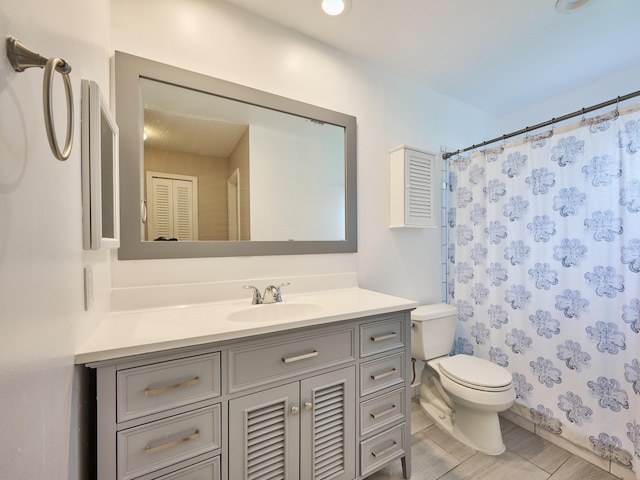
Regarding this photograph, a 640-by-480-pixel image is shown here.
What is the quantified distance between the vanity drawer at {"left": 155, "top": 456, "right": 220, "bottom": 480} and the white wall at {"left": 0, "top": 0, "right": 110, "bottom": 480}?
29 cm

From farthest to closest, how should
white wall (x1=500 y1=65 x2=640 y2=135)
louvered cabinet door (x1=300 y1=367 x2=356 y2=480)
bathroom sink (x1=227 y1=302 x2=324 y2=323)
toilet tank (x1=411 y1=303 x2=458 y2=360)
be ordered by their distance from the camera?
white wall (x1=500 y1=65 x2=640 y2=135) < toilet tank (x1=411 y1=303 x2=458 y2=360) < bathroom sink (x1=227 y1=302 x2=324 y2=323) < louvered cabinet door (x1=300 y1=367 x2=356 y2=480)

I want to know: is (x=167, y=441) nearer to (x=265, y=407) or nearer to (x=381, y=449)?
(x=265, y=407)

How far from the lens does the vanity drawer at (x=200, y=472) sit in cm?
91

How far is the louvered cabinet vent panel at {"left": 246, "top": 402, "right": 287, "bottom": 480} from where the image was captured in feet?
3.36

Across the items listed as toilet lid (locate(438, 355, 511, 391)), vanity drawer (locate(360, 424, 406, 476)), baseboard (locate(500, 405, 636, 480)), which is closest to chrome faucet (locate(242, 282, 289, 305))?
vanity drawer (locate(360, 424, 406, 476))

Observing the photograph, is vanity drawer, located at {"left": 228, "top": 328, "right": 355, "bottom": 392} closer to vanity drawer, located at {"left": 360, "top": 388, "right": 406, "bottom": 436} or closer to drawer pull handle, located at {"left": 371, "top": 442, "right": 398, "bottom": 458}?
vanity drawer, located at {"left": 360, "top": 388, "right": 406, "bottom": 436}

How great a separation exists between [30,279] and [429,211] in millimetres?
2047

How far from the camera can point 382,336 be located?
52.2 inches

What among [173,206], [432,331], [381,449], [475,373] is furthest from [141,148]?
[475,373]

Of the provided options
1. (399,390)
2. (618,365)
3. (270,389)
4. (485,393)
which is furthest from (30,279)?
(618,365)

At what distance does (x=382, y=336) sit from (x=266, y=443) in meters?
0.65

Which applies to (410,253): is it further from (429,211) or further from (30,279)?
(30,279)

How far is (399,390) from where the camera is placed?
1.38 m

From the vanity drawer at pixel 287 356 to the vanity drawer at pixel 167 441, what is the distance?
0.13 metres
